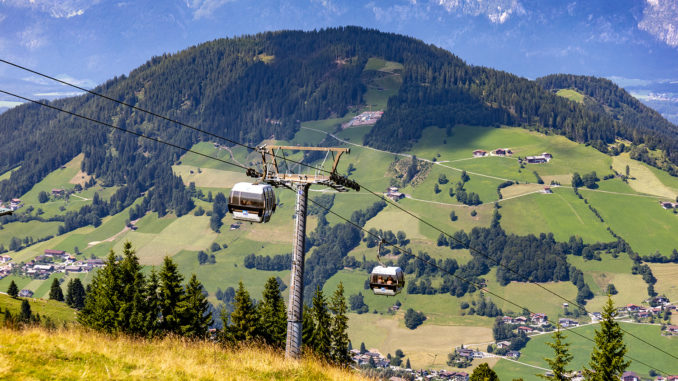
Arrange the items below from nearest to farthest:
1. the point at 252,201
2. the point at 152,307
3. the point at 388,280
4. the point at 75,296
Result: 1. the point at 252,201
2. the point at 388,280
3. the point at 152,307
4. the point at 75,296

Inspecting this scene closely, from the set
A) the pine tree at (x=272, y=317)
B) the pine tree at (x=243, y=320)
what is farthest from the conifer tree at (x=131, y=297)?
the pine tree at (x=272, y=317)

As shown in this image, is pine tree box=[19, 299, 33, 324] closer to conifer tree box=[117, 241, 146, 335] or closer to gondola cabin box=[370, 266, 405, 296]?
conifer tree box=[117, 241, 146, 335]

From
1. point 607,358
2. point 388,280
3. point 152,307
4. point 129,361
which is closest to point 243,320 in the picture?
point 152,307

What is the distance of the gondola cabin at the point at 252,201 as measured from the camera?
1340 inches

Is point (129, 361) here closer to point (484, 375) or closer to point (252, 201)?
point (252, 201)

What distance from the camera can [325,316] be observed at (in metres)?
64.7

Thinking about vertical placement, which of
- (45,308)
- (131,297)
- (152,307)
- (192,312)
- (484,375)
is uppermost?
(131,297)

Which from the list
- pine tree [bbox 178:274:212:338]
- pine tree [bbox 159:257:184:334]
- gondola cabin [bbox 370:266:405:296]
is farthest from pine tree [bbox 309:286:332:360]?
gondola cabin [bbox 370:266:405:296]

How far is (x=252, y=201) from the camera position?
34281mm

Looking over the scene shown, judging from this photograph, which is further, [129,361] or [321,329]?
[321,329]

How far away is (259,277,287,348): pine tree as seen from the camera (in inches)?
2346

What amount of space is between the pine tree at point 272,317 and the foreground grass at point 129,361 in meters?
33.5

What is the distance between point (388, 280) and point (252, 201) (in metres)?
14.6

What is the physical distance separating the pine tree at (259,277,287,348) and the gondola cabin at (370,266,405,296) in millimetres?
Answer: 14341
